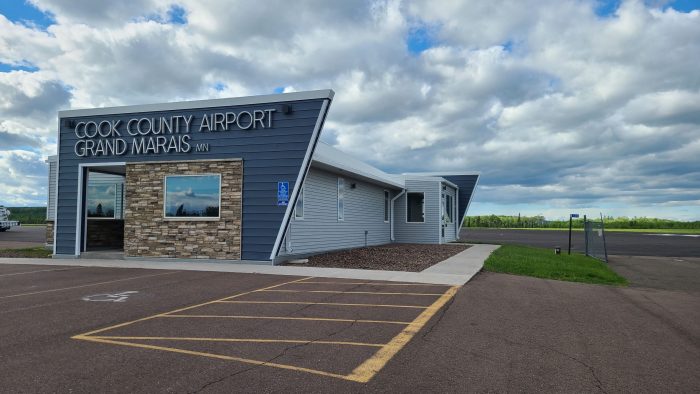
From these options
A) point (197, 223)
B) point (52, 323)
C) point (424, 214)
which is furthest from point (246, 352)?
point (424, 214)

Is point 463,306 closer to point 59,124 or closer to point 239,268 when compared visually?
point 239,268

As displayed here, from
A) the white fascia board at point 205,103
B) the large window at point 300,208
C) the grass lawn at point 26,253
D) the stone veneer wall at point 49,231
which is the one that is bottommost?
the grass lawn at point 26,253

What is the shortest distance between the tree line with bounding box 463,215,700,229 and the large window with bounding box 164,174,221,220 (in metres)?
56.8

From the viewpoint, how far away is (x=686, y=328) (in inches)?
288

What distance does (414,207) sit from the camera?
27969 mm

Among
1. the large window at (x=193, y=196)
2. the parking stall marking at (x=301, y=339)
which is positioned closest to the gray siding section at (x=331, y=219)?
the large window at (x=193, y=196)

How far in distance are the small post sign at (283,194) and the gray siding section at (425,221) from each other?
45.2ft

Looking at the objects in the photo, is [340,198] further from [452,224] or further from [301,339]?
[301,339]

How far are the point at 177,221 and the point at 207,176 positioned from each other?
175 cm

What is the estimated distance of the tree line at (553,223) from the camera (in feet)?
226

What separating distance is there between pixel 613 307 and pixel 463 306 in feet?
9.28

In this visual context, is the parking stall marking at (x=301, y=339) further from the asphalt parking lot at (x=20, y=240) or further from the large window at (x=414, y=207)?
the asphalt parking lot at (x=20, y=240)

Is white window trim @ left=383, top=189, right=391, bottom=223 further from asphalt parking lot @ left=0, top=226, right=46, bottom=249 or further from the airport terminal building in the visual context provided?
asphalt parking lot @ left=0, top=226, right=46, bottom=249

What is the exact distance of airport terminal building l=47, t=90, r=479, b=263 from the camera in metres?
14.7
